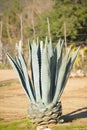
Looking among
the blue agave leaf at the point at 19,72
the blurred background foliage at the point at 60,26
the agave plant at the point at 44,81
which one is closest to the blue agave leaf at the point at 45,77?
the agave plant at the point at 44,81

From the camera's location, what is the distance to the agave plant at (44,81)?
22.3 feet

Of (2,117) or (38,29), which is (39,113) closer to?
(2,117)

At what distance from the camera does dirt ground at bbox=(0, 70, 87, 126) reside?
7777 millimetres

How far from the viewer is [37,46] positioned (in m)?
6.98

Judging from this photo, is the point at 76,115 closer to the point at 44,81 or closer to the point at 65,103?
the point at 44,81

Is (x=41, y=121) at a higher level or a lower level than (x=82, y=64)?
higher

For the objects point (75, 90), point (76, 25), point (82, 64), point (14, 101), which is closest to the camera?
point (14, 101)

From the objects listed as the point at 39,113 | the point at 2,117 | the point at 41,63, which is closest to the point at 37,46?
the point at 41,63

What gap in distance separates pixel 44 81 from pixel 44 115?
1.97 ft

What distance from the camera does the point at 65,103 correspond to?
959 cm

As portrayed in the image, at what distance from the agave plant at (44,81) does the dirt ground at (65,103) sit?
55 cm

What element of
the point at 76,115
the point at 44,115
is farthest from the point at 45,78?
the point at 76,115

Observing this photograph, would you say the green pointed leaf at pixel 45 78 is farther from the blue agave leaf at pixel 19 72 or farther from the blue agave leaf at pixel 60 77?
the blue agave leaf at pixel 19 72

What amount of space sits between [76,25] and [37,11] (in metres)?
7.00
